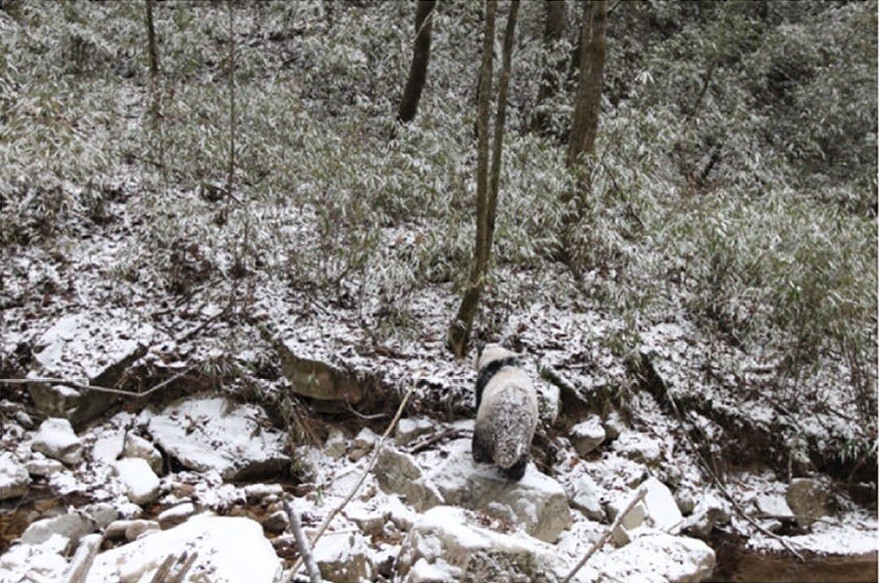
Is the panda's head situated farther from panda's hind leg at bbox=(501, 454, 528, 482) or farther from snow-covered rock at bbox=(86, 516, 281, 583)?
snow-covered rock at bbox=(86, 516, 281, 583)

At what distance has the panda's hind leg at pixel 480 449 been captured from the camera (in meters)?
4.49

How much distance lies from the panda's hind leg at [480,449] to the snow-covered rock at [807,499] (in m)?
3.14

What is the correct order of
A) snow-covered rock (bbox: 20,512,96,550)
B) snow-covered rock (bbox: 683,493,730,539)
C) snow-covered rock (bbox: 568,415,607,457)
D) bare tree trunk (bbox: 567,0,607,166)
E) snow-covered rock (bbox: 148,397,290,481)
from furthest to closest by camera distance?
bare tree trunk (bbox: 567,0,607,166), snow-covered rock (bbox: 568,415,607,457), snow-covered rock (bbox: 683,493,730,539), snow-covered rock (bbox: 148,397,290,481), snow-covered rock (bbox: 20,512,96,550)

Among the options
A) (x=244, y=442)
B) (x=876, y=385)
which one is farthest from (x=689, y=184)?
(x=244, y=442)

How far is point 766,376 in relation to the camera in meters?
6.31

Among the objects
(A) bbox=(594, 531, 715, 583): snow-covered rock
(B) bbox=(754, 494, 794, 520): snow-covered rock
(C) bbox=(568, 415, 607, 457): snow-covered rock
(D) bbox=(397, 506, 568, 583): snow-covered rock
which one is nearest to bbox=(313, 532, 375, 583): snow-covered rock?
(D) bbox=(397, 506, 568, 583): snow-covered rock

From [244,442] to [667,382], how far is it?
4001 millimetres

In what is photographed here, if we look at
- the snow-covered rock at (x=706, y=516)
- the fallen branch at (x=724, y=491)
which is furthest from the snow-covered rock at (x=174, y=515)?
the fallen branch at (x=724, y=491)

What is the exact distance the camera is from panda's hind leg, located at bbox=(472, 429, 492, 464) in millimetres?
4492

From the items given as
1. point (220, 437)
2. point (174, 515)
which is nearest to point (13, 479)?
point (174, 515)

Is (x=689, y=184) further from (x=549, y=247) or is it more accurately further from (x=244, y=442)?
(x=244, y=442)

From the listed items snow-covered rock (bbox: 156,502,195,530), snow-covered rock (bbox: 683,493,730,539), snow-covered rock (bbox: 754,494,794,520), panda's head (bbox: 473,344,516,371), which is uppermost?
panda's head (bbox: 473,344,516,371)

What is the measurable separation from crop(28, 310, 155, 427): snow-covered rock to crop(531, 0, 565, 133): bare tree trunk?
6158 millimetres

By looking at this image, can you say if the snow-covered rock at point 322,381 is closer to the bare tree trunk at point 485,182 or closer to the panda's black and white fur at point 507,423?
the bare tree trunk at point 485,182
